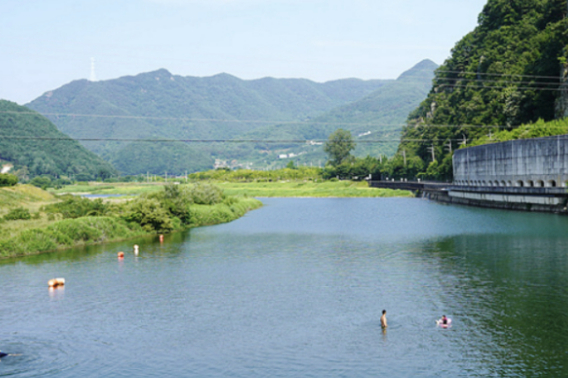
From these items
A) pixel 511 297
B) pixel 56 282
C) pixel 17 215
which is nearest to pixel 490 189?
pixel 511 297

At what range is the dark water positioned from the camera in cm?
2677

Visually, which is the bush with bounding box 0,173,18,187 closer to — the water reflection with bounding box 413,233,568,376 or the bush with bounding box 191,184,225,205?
the bush with bounding box 191,184,225,205

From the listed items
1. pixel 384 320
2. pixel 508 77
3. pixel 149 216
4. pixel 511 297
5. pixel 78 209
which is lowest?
pixel 511 297

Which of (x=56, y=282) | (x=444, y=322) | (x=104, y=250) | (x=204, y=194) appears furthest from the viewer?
(x=204, y=194)

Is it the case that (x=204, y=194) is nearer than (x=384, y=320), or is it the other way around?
(x=384, y=320)

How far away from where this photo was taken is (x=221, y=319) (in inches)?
1334

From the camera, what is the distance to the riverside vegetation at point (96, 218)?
194ft

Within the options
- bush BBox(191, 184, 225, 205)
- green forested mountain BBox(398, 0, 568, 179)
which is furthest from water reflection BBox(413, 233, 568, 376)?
green forested mountain BBox(398, 0, 568, 179)

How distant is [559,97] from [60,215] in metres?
89.2

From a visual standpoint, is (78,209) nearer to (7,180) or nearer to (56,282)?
(56,282)

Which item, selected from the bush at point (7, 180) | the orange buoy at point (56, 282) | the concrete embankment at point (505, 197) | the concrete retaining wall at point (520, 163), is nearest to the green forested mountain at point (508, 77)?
the concrete retaining wall at point (520, 163)

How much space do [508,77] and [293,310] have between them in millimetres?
118636

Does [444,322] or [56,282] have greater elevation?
[56,282]

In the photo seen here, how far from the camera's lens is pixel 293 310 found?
3538 centimetres
